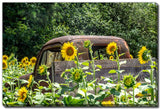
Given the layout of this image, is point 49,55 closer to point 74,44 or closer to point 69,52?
point 74,44

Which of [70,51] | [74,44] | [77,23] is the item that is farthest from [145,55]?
[77,23]

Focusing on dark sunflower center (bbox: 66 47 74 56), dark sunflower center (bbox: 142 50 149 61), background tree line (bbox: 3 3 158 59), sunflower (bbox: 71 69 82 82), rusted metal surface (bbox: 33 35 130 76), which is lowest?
sunflower (bbox: 71 69 82 82)

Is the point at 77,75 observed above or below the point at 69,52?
below

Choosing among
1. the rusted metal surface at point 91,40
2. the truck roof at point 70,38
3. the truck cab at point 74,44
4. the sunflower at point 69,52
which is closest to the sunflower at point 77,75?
the sunflower at point 69,52

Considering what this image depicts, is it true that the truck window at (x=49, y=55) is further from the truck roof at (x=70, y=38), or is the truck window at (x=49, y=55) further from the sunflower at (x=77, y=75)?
the sunflower at (x=77, y=75)

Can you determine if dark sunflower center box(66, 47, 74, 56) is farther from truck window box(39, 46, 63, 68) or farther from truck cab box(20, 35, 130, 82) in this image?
truck window box(39, 46, 63, 68)

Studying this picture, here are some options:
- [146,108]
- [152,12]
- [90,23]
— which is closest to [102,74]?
[146,108]

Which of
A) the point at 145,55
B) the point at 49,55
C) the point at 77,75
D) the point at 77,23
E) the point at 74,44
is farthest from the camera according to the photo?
the point at 49,55

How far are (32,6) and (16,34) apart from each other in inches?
10.6

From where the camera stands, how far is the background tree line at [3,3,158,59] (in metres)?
1.68

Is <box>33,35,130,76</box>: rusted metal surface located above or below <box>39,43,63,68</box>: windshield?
above

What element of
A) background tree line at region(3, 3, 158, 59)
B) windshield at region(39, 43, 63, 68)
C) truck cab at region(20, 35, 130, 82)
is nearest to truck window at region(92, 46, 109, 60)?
truck cab at region(20, 35, 130, 82)

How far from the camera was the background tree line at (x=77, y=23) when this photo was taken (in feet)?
5.51

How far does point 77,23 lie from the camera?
5.52ft
